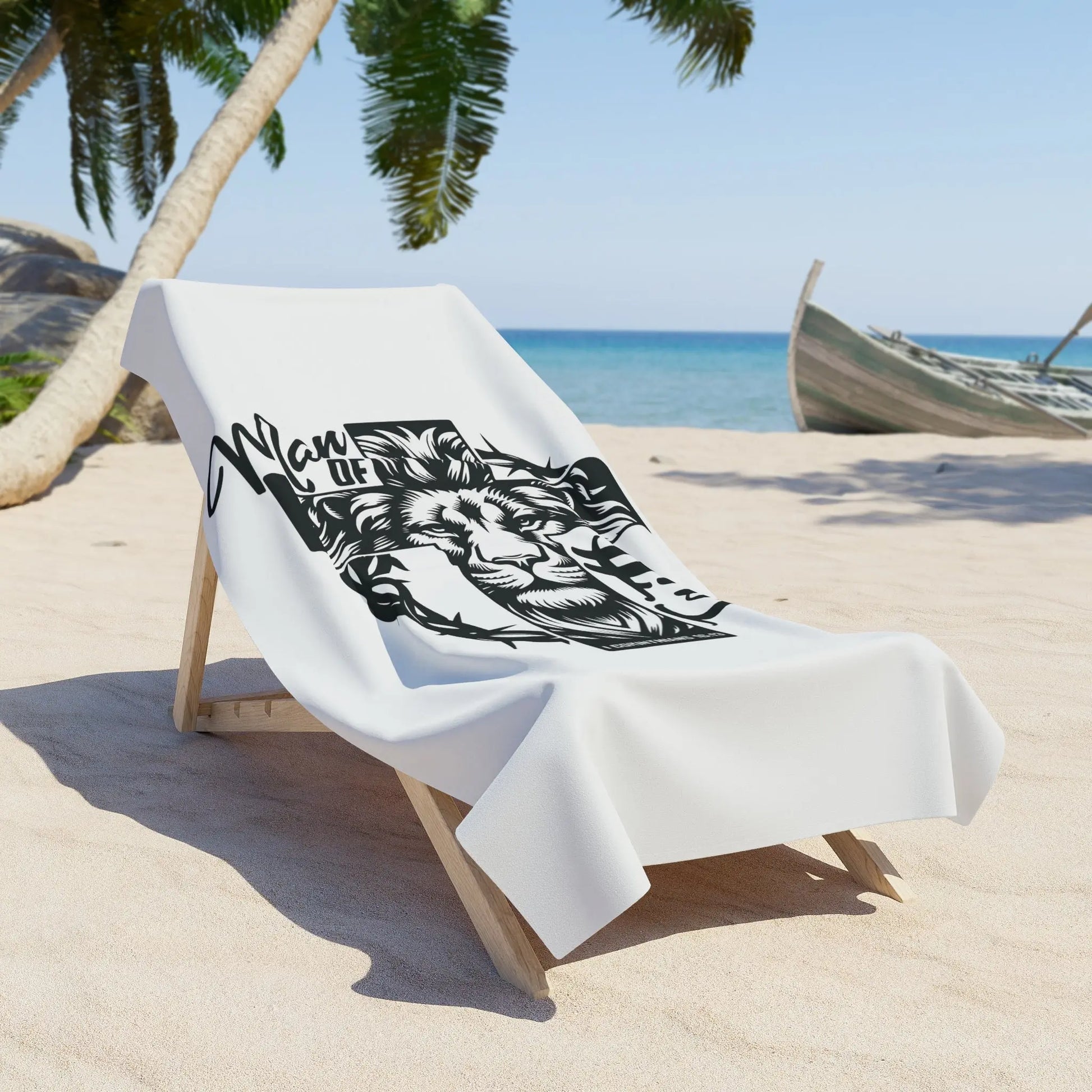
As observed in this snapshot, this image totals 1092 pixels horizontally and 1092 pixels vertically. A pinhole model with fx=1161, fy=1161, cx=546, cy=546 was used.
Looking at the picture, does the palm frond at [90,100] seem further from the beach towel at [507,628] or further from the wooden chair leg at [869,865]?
the wooden chair leg at [869,865]

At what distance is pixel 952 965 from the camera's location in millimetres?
2090

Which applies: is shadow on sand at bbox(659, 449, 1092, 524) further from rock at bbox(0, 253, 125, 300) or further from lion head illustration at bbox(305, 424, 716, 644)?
rock at bbox(0, 253, 125, 300)

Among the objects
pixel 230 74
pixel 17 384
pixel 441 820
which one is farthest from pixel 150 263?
pixel 230 74

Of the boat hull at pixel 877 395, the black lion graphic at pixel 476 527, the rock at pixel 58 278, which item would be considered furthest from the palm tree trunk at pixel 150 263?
the boat hull at pixel 877 395

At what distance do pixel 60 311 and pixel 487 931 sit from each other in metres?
8.55

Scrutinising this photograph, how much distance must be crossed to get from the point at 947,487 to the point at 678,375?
105 feet

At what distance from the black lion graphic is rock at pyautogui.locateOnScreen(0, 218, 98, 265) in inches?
439

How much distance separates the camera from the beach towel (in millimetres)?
1925

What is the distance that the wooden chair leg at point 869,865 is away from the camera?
2383 millimetres

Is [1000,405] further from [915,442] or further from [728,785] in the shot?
[728,785]

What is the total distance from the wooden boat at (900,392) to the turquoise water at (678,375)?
5548 mm

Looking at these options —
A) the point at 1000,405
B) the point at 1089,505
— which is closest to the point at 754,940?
the point at 1089,505

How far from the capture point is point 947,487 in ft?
25.9

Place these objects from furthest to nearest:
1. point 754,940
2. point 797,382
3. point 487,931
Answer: point 797,382, point 754,940, point 487,931
